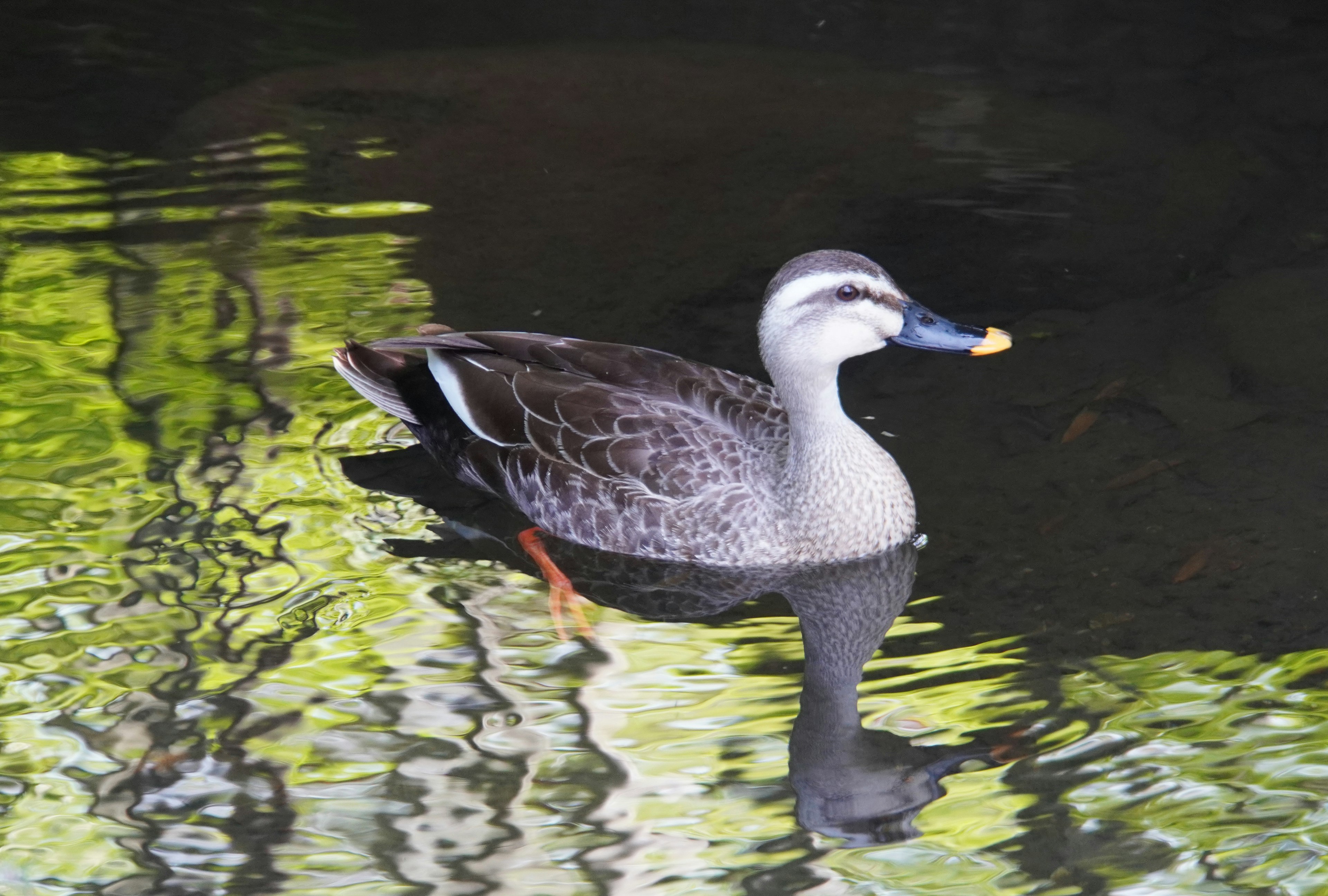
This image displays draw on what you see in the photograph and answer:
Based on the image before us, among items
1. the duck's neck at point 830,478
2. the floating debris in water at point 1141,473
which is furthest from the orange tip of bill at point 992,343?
the floating debris in water at point 1141,473

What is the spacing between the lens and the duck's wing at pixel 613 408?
18.0 ft

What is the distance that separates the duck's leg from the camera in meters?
5.24

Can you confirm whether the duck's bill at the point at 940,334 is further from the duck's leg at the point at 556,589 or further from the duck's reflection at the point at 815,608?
the duck's leg at the point at 556,589

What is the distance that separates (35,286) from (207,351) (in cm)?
118

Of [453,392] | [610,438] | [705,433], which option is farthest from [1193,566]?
[453,392]

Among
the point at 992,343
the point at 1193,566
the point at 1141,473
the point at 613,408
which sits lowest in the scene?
the point at 1193,566

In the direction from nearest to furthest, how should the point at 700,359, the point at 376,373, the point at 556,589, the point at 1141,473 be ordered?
1. the point at 556,589
2. the point at 1141,473
3. the point at 376,373
4. the point at 700,359

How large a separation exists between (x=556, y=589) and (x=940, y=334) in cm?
171

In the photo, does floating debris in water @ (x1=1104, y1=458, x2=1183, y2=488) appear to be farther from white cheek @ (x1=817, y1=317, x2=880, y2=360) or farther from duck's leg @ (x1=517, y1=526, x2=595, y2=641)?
duck's leg @ (x1=517, y1=526, x2=595, y2=641)

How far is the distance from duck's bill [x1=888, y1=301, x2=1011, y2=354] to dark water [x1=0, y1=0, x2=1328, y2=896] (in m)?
0.79

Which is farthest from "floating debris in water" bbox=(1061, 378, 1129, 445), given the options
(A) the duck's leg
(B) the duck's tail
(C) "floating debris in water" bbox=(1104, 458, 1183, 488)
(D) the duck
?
(B) the duck's tail

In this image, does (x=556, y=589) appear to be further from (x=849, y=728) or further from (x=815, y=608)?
(x=849, y=728)

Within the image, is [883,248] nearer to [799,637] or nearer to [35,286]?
[799,637]

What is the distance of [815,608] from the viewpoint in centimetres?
534
